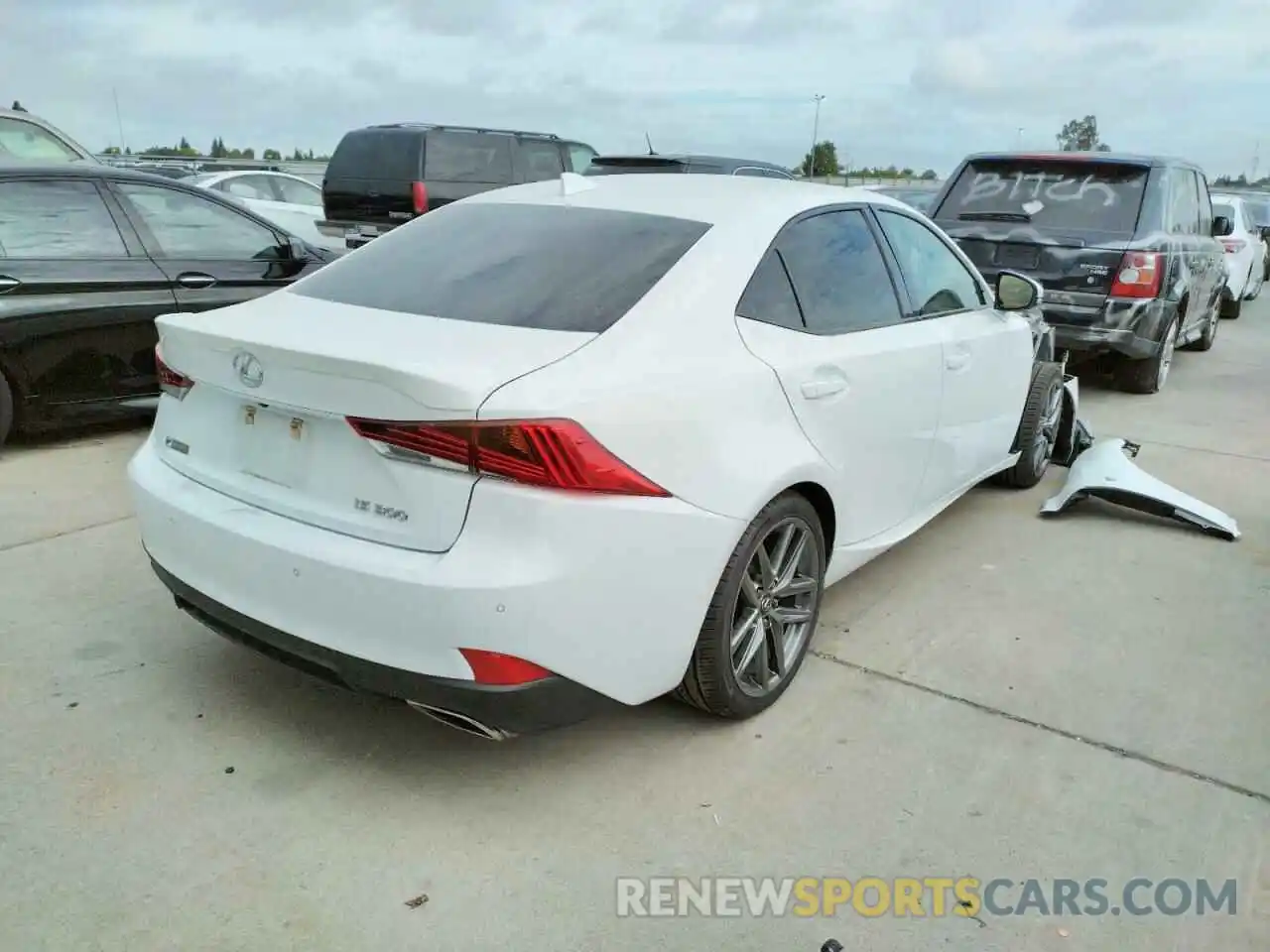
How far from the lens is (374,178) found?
38.5 feet

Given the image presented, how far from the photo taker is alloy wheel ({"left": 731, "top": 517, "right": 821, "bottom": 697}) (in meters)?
3.08

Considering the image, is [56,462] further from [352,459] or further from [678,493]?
[678,493]

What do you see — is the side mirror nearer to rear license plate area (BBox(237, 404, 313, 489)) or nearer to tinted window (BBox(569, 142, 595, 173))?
rear license plate area (BBox(237, 404, 313, 489))

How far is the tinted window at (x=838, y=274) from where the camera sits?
3.38m

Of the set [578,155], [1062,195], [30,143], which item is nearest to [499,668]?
[1062,195]

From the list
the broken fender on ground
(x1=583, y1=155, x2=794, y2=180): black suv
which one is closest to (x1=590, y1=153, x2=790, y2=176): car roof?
(x1=583, y1=155, x2=794, y2=180): black suv

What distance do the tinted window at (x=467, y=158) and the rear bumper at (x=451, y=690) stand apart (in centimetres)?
963

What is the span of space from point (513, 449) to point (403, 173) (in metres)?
9.96

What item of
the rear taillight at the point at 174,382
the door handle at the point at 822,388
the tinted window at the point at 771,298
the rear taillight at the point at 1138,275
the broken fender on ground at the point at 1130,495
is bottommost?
the broken fender on ground at the point at 1130,495

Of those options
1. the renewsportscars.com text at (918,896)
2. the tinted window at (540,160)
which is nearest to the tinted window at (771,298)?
the renewsportscars.com text at (918,896)

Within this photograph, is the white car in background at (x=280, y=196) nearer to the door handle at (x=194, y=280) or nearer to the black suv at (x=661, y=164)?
the black suv at (x=661, y=164)

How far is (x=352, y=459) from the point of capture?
254cm

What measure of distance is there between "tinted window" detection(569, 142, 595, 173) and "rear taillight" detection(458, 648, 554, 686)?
37.8 feet

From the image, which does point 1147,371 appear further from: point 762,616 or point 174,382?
point 174,382
